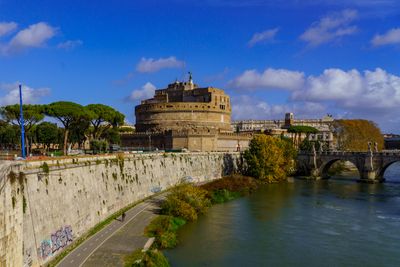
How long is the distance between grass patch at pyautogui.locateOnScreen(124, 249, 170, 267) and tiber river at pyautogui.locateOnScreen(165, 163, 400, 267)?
0.92 meters

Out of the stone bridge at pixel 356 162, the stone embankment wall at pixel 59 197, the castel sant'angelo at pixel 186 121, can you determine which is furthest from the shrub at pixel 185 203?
the stone bridge at pixel 356 162

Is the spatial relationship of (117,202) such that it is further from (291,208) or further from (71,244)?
(291,208)

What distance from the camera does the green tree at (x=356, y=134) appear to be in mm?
80250

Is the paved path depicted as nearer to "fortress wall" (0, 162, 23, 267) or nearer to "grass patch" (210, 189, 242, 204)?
"fortress wall" (0, 162, 23, 267)

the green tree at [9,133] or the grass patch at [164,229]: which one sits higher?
the green tree at [9,133]

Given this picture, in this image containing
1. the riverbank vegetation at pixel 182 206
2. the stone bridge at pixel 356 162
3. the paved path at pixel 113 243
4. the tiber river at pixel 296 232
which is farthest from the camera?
the stone bridge at pixel 356 162

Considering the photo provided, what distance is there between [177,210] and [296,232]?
23.7 ft

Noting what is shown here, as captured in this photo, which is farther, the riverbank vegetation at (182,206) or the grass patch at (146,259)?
the riverbank vegetation at (182,206)

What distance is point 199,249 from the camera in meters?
21.5

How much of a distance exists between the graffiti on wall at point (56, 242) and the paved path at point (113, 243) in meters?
0.53

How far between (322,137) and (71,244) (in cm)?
7710

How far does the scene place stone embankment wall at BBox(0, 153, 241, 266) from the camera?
14281 mm

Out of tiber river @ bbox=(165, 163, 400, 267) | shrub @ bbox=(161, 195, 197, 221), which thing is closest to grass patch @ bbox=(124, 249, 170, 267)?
tiber river @ bbox=(165, 163, 400, 267)

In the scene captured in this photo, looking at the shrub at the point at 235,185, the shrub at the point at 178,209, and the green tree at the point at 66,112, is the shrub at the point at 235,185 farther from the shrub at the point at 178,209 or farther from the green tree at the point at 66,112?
the green tree at the point at 66,112
